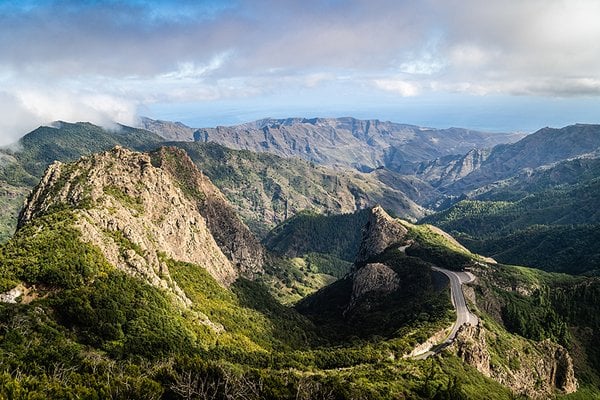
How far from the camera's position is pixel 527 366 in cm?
16462

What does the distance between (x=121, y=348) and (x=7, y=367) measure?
1734 inches

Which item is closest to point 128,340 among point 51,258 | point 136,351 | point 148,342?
point 148,342

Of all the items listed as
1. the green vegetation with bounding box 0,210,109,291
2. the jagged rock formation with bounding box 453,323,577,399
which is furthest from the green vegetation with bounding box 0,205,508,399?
the jagged rock formation with bounding box 453,323,577,399

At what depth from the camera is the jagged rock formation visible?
147 meters

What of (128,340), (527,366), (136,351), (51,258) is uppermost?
(51,258)

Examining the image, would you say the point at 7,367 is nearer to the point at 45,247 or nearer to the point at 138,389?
the point at 138,389

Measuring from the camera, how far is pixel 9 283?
122 m

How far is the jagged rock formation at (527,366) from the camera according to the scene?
14725 cm

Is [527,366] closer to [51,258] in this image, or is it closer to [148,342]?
[148,342]

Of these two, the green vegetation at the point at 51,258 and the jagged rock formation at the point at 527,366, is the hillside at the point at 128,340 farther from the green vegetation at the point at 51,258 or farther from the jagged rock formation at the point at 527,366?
the jagged rock formation at the point at 527,366

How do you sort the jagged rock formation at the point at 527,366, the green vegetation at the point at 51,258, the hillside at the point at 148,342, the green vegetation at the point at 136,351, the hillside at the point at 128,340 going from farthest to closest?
1. the jagged rock formation at the point at 527,366
2. the green vegetation at the point at 51,258
3. the hillside at the point at 148,342
4. the hillside at the point at 128,340
5. the green vegetation at the point at 136,351

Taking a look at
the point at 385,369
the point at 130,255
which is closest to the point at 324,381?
the point at 385,369

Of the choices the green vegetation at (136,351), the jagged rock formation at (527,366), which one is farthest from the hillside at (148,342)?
the jagged rock formation at (527,366)

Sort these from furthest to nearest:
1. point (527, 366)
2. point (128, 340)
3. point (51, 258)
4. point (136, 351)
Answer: point (527, 366), point (51, 258), point (128, 340), point (136, 351)
